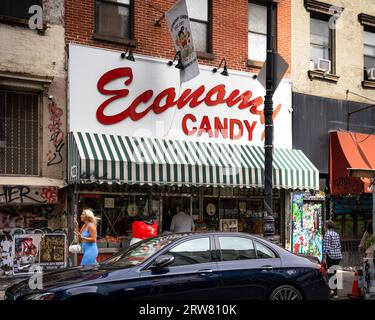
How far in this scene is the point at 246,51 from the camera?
16047mm

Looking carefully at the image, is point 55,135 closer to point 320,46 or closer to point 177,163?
point 177,163

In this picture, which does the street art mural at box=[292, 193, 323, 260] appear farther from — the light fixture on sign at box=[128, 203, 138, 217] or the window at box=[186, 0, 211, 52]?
the window at box=[186, 0, 211, 52]

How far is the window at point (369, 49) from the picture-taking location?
18.8m

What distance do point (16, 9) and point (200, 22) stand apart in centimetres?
507

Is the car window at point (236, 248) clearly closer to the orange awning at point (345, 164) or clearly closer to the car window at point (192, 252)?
the car window at point (192, 252)

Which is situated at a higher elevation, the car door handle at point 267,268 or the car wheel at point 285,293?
the car door handle at point 267,268

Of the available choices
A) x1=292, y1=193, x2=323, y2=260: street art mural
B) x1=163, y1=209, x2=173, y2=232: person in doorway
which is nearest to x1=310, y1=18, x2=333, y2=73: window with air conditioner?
x1=292, y1=193, x2=323, y2=260: street art mural

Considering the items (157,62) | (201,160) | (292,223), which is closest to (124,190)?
(201,160)

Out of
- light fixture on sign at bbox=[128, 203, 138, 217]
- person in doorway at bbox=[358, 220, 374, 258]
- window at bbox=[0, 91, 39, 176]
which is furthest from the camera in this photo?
light fixture on sign at bbox=[128, 203, 138, 217]

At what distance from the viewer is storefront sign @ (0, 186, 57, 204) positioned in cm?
1182

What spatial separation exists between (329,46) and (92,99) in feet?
27.8

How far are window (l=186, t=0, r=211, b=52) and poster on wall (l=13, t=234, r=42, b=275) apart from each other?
264 inches

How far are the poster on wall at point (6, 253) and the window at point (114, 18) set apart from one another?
5.23 m

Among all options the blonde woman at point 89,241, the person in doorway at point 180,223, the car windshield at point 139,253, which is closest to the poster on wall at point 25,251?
the blonde woman at point 89,241
